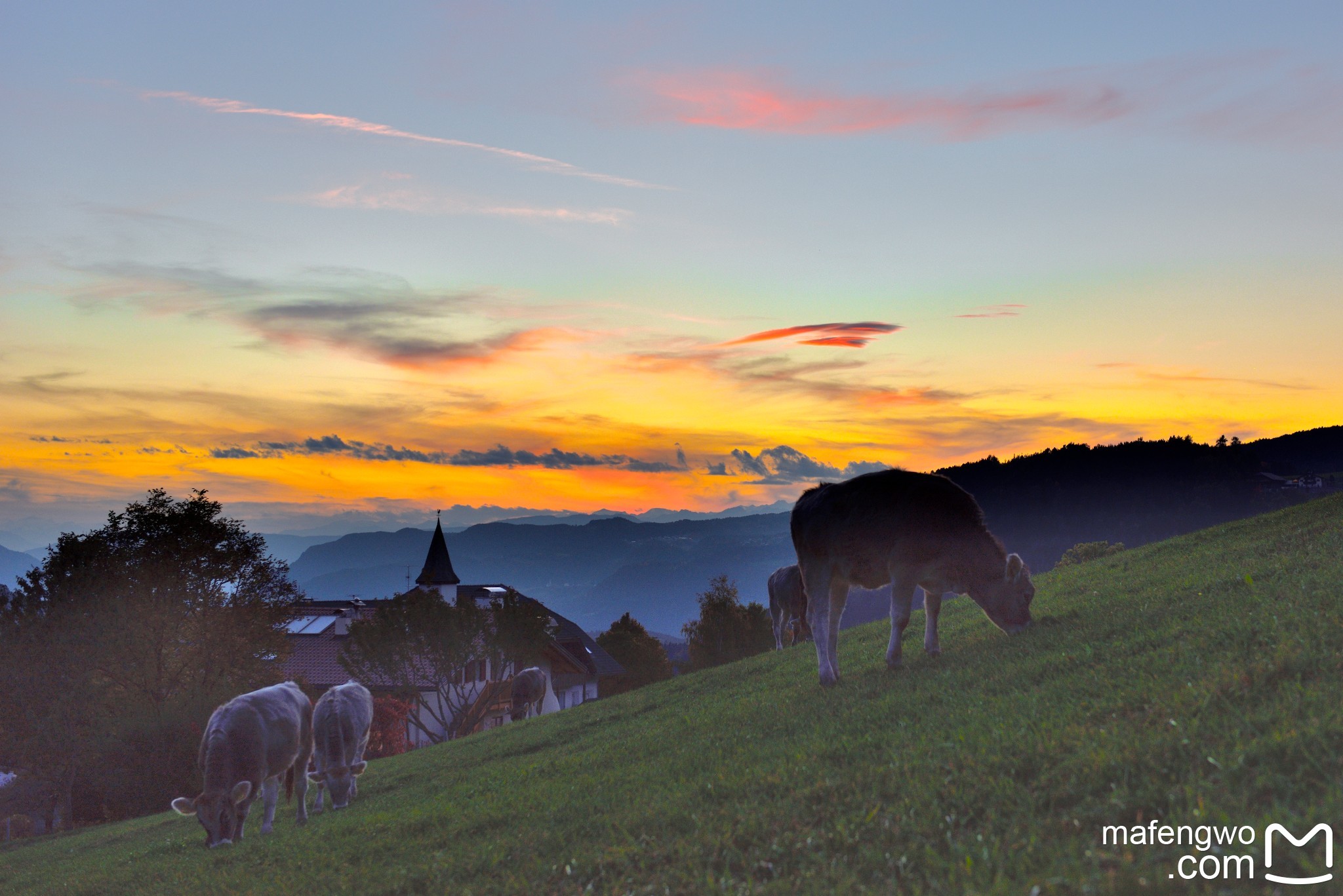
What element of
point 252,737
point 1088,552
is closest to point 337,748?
point 252,737

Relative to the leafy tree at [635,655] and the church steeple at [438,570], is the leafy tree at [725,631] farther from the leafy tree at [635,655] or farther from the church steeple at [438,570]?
the church steeple at [438,570]

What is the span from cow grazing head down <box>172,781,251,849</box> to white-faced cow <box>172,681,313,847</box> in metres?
0.01

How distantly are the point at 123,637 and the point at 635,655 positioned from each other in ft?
227

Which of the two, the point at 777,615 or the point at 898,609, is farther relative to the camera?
the point at 777,615

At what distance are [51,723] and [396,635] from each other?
21.9 metres

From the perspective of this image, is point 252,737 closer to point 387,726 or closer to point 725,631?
point 387,726

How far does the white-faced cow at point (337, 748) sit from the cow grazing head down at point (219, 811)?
2.61 metres

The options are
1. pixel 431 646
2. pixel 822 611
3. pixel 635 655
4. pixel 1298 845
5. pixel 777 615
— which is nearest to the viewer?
pixel 1298 845

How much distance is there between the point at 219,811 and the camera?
667 inches

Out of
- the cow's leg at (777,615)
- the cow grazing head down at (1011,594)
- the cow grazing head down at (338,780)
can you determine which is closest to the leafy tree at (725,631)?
the cow's leg at (777,615)

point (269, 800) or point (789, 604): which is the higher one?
point (789, 604)

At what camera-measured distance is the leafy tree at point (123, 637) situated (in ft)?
168

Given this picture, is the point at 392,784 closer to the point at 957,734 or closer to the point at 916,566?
the point at 916,566

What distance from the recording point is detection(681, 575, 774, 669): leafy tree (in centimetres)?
9975
